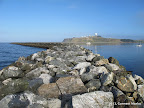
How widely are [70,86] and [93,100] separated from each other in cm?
113

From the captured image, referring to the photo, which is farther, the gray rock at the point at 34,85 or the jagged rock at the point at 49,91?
the gray rock at the point at 34,85

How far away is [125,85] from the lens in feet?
15.0

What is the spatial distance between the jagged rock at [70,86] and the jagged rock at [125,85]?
1383 millimetres

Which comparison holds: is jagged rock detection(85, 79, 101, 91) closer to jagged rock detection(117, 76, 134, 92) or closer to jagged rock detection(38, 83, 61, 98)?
jagged rock detection(117, 76, 134, 92)

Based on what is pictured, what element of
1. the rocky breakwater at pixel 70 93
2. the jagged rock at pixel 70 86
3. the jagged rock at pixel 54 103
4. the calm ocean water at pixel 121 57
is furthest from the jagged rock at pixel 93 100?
the calm ocean water at pixel 121 57

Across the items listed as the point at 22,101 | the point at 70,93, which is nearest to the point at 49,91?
the point at 70,93

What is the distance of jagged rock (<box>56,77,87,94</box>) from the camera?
157 inches

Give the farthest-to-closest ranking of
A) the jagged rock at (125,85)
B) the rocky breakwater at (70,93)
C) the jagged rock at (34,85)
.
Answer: the jagged rock at (125,85), the jagged rock at (34,85), the rocky breakwater at (70,93)

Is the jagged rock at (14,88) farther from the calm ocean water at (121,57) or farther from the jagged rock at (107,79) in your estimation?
the calm ocean water at (121,57)

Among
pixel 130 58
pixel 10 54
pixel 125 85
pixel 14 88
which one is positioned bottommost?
pixel 130 58

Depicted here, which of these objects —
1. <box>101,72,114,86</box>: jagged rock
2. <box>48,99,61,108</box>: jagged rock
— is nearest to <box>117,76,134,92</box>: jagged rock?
Answer: <box>101,72,114,86</box>: jagged rock

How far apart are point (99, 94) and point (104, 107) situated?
0.32m

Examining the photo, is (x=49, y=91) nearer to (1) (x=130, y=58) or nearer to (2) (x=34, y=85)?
(2) (x=34, y=85)

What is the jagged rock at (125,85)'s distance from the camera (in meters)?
4.51
